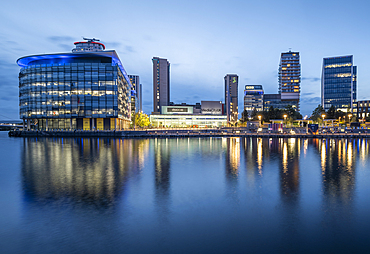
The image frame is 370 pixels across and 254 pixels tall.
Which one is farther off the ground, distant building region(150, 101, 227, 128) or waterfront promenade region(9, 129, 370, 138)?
distant building region(150, 101, 227, 128)

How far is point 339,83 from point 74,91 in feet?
624

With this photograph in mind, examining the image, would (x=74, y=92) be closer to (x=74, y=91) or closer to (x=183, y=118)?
(x=74, y=91)

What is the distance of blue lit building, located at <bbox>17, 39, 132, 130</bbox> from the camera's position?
323 feet

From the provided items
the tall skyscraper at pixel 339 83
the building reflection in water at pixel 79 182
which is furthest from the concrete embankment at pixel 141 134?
the tall skyscraper at pixel 339 83

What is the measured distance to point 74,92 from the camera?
98.6m

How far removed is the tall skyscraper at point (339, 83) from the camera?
177125 millimetres

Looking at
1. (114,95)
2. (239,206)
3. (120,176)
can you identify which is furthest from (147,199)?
(114,95)

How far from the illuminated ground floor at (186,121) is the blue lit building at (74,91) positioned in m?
82.0

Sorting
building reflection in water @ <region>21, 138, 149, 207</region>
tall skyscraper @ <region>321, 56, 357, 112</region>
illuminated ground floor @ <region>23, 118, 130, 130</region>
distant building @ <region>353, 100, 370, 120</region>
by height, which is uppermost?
tall skyscraper @ <region>321, 56, 357, 112</region>

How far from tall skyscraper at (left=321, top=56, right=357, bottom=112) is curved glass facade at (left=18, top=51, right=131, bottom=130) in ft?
548

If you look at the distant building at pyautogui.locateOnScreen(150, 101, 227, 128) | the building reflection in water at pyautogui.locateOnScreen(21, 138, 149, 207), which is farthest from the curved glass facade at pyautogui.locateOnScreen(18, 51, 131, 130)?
the distant building at pyautogui.locateOnScreen(150, 101, 227, 128)

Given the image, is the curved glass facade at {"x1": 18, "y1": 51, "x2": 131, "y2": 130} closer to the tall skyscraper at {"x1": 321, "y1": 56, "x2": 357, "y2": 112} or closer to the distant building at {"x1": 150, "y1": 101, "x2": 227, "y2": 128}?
the distant building at {"x1": 150, "y1": 101, "x2": 227, "y2": 128}

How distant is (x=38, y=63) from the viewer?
10350 centimetres

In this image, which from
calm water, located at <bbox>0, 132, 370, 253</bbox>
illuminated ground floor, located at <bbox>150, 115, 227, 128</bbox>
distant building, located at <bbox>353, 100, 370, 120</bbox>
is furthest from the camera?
distant building, located at <bbox>353, 100, 370, 120</bbox>
